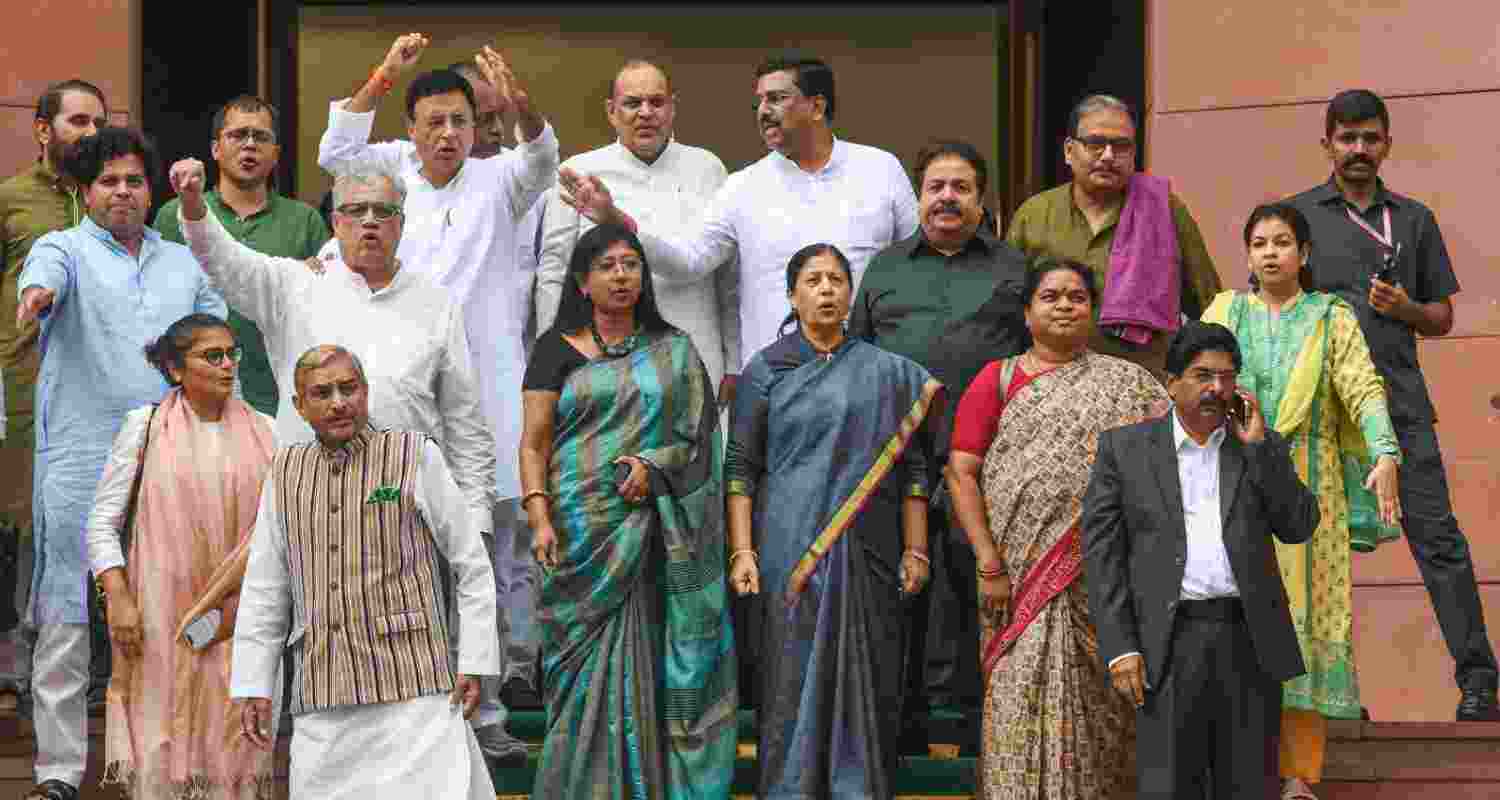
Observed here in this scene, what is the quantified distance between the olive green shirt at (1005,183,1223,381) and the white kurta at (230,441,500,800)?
2098 millimetres

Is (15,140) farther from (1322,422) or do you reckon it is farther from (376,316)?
(1322,422)

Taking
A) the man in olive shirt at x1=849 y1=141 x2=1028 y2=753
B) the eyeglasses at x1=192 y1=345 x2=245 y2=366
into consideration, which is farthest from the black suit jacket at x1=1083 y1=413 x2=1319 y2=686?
the eyeglasses at x1=192 y1=345 x2=245 y2=366

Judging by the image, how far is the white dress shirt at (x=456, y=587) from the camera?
723 centimetres

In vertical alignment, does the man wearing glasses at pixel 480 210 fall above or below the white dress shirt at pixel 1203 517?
above

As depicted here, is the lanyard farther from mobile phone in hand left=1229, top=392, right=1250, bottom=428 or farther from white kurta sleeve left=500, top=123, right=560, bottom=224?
white kurta sleeve left=500, top=123, right=560, bottom=224

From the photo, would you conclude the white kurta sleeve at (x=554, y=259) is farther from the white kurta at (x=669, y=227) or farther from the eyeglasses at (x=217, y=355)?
the eyeglasses at (x=217, y=355)

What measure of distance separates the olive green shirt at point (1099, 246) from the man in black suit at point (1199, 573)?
0.81 metres

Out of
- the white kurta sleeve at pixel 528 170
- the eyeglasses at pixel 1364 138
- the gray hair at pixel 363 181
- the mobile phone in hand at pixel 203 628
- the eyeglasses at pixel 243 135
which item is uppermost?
the eyeglasses at pixel 243 135

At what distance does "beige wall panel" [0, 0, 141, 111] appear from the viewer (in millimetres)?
10953

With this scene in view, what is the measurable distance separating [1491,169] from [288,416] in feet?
16.5

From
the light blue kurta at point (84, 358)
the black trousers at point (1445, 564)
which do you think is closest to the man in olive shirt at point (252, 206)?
the light blue kurta at point (84, 358)

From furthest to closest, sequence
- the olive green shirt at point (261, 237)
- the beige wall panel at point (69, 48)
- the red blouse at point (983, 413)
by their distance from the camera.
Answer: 1. the beige wall panel at point (69, 48)
2. the olive green shirt at point (261, 237)
3. the red blouse at point (983, 413)

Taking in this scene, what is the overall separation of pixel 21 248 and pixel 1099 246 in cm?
340

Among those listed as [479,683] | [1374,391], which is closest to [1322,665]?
[1374,391]
